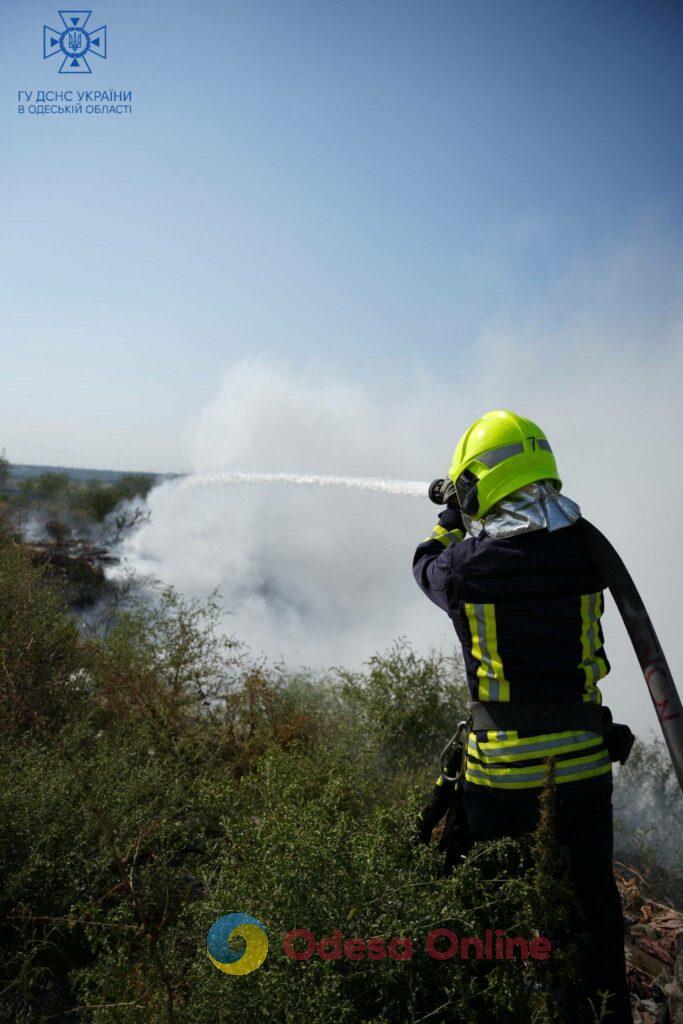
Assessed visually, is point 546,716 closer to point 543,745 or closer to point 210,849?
point 543,745

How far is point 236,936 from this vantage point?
2.12m

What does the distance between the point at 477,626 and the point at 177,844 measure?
6.16ft

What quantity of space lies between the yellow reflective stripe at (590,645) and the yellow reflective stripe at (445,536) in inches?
26.7

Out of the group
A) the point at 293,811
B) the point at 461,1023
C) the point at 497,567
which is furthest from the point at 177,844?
the point at 497,567

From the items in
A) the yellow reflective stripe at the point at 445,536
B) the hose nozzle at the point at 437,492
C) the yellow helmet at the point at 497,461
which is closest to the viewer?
the yellow helmet at the point at 497,461

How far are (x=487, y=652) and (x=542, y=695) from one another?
245 mm

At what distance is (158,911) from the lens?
2.91 meters

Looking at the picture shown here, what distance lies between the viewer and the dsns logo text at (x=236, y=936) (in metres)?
2.02

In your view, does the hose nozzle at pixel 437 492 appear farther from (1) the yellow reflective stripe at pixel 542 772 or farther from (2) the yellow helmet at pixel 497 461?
(1) the yellow reflective stripe at pixel 542 772

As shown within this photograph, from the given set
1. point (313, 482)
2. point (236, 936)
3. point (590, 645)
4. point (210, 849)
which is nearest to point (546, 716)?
point (590, 645)

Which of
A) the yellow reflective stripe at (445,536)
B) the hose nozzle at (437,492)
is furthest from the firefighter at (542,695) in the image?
the hose nozzle at (437,492)

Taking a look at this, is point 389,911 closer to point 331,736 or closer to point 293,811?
point 293,811

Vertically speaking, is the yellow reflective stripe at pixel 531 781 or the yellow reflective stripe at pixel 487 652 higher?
the yellow reflective stripe at pixel 487 652

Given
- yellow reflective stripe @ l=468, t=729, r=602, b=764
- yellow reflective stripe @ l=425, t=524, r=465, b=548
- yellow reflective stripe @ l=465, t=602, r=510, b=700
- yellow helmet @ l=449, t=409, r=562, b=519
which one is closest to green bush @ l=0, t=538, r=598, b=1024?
yellow reflective stripe @ l=468, t=729, r=602, b=764
